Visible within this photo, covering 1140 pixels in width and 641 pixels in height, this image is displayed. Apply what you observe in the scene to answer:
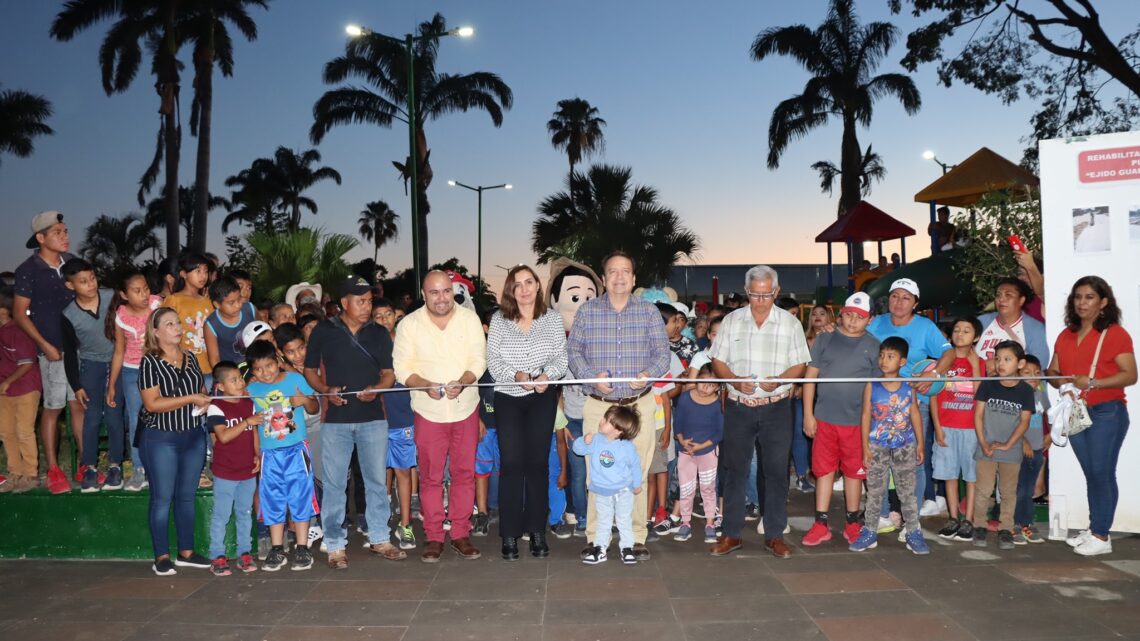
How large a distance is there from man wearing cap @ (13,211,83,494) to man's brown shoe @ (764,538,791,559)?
16.1ft

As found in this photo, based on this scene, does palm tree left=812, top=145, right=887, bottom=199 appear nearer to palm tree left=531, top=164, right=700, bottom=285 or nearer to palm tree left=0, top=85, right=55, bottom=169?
palm tree left=531, top=164, right=700, bottom=285

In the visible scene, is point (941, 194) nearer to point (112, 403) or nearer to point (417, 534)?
point (417, 534)

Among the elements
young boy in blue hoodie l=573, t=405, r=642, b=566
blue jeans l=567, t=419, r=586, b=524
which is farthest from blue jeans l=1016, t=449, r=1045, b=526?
blue jeans l=567, t=419, r=586, b=524

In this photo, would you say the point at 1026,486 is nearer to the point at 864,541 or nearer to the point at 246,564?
the point at 864,541

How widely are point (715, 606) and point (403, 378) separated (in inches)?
96.5

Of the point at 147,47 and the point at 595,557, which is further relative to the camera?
the point at 147,47

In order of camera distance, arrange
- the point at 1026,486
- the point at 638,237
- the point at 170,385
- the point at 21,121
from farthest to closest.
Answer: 1. the point at 21,121
2. the point at 638,237
3. the point at 1026,486
4. the point at 170,385

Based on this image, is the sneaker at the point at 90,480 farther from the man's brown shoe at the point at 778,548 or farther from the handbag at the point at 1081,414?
the handbag at the point at 1081,414

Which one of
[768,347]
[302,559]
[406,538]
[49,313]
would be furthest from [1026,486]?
[49,313]

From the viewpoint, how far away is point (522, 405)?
5.40 m

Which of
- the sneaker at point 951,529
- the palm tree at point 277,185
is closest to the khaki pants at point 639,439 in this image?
the sneaker at point 951,529

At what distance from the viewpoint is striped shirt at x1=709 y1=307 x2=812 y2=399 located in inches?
210

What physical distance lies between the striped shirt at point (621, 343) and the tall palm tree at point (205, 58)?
2172 centimetres

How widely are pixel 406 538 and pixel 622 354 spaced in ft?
6.91
